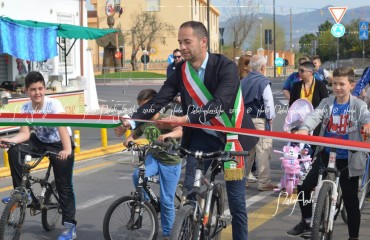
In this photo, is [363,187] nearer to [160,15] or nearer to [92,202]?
[92,202]

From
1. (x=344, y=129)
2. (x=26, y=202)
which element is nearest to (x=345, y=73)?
(x=344, y=129)

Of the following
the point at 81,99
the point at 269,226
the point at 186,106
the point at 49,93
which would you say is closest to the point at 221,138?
the point at 186,106

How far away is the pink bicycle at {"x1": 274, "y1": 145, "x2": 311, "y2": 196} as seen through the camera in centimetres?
1003

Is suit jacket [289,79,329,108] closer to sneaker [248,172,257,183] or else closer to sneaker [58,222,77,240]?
sneaker [248,172,257,183]

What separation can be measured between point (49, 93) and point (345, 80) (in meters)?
16.3

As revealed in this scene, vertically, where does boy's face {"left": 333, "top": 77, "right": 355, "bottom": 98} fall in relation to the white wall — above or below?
below

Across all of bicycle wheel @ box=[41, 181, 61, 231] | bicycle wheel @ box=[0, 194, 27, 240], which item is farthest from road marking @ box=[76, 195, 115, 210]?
bicycle wheel @ box=[0, 194, 27, 240]

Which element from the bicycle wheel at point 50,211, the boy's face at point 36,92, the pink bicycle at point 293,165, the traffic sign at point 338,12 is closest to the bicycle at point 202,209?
the boy's face at point 36,92

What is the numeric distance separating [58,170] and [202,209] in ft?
6.67

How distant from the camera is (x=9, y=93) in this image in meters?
20.8

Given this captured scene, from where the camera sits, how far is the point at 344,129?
6.94 metres

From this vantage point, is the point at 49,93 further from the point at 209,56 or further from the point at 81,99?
the point at 209,56

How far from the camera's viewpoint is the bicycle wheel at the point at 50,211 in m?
Answer: 7.79

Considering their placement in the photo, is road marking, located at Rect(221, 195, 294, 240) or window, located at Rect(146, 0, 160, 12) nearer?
road marking, located at Rect(221, 195, 294, 240)
